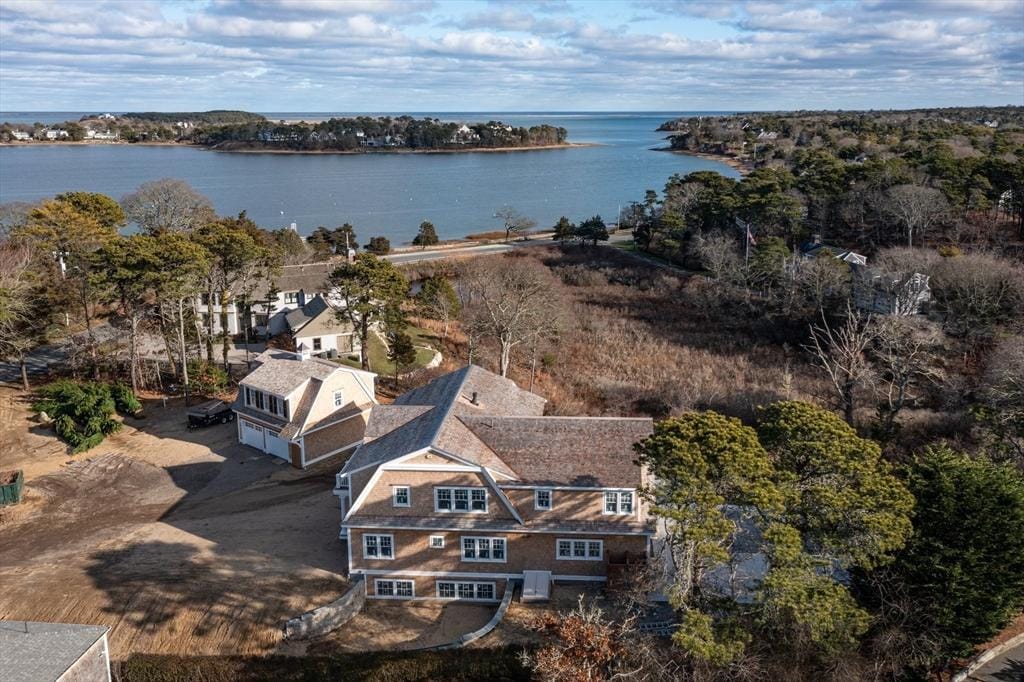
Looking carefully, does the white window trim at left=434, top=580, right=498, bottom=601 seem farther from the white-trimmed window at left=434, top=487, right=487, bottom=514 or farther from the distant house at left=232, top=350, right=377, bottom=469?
the distant house at left=232, top=350, right=377, bottom=469

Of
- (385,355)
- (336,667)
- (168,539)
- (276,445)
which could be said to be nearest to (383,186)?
(385,355)

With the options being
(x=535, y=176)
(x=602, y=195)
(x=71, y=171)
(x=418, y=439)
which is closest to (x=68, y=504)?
(x=418, y=439)

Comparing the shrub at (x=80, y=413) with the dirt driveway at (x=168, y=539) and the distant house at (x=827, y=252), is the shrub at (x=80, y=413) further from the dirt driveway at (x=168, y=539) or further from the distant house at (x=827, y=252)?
the distant house at (x=827, y=252)

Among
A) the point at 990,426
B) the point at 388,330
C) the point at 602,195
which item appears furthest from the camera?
the point at 602,195

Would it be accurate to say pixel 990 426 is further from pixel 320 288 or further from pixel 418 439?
pixel 320 288

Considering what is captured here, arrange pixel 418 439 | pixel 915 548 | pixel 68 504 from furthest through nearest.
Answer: pixel 68 504 < pixel 418 439 < pixel 915 548

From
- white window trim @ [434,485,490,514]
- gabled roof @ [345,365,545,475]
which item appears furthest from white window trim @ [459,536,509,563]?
gabled roof @ [345,365,545,475]

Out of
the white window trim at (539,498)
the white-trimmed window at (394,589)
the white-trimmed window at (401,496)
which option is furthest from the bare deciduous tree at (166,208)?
the white window trim at (539,498)

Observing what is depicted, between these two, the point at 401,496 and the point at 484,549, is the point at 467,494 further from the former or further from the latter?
the point at 401,496
